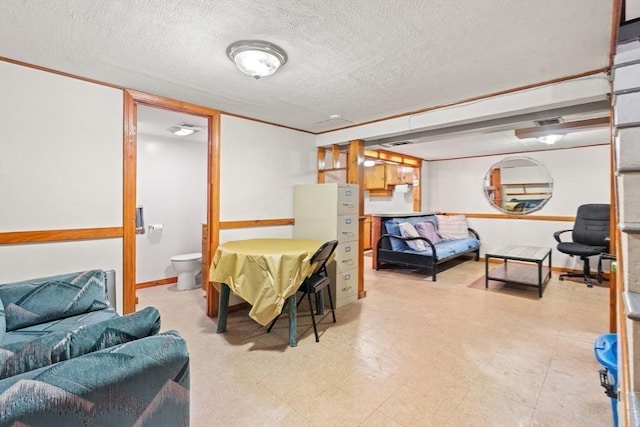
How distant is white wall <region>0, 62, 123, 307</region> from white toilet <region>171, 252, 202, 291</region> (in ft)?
4.98

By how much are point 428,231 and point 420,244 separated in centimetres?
50

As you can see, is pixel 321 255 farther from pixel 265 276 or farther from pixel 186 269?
pixel 186 269

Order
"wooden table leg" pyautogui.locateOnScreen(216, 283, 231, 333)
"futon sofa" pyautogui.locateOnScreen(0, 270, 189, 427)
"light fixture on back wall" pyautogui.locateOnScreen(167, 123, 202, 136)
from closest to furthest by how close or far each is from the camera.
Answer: "futon sofa" pyautogui.locateOnScreen(0, 270, 189, 427), "wooden table leg" pyautogui.locateOnScreen(216, 283, 231, 333), "light fixture on back wall" pyautogui.locateOnScreen(167, 123, 202, 136)

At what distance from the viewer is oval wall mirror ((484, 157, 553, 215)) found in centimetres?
543

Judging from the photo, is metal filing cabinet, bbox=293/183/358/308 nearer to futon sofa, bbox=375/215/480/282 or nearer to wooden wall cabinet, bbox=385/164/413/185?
futon sofa, bbox=375/215/480/282

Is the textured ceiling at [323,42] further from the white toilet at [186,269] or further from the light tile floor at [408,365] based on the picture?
the white toilet at [186,269]

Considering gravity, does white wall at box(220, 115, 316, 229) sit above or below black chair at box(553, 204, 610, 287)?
above

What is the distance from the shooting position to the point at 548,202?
5.31 meters

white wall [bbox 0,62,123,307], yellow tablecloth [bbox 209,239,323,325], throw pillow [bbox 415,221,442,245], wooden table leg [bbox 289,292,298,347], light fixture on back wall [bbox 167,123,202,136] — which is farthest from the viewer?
throw pillow [bbox 415,221,442,245]

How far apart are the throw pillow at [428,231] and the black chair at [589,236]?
5.81 feet

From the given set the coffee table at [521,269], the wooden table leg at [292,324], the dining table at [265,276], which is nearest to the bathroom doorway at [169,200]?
the dining table at [265,276]

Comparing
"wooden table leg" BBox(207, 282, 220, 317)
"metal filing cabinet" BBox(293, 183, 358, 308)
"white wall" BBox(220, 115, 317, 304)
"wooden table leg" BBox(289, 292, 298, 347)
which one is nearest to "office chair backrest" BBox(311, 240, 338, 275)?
"wooden table leg" BBox(289, 292, 298, 347)

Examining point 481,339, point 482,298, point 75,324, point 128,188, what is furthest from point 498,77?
point 75,324

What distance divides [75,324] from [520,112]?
3596 mm
